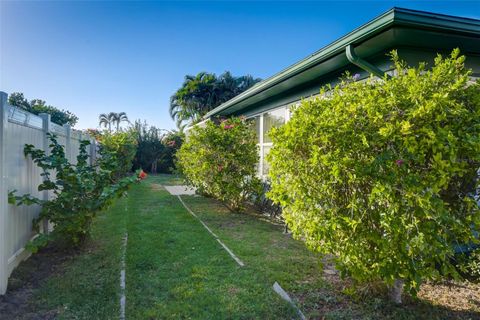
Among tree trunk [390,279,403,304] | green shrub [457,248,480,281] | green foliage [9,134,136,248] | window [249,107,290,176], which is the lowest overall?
tree trunk [390,279,403,304]

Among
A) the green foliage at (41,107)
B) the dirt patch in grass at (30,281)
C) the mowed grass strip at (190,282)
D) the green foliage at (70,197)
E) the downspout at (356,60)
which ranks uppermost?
the green foliage at (41,107)

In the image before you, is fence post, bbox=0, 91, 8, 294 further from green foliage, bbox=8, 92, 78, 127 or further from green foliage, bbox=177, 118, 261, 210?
green foliage, bbox=8, 92, 78, 127

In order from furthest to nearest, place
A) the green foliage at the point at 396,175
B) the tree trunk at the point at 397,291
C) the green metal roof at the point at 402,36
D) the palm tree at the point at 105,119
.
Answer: the palm tree at the point at 105,119
the green metal roof at the point at 402,36
the tree trunk at the point at 397,291
the green foliage at the point at 396,175

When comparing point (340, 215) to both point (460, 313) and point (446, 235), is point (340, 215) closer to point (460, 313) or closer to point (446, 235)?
point (446, 235)

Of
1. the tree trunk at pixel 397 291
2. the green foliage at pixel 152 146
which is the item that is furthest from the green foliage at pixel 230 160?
the green foliage at pixel 152 146

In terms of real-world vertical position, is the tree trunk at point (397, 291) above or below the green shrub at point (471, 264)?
below

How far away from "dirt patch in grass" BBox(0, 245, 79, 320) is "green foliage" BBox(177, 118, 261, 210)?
406 centimetres

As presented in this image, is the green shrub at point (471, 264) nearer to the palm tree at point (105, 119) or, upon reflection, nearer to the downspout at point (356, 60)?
the downspout at point (356, 60)

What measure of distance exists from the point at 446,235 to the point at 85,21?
912 centimetres

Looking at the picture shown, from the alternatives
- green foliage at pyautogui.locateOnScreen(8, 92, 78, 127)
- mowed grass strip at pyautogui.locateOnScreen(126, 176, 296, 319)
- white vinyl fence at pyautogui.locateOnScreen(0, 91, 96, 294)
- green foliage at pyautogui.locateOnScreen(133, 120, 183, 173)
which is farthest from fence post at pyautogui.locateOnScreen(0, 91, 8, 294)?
green foliage at pyautogui.locateOnScreen(8, 92, 78, 127)

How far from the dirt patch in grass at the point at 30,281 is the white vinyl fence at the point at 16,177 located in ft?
0.37

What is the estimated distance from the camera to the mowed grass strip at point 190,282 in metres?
3.01

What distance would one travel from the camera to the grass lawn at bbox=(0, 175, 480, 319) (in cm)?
300

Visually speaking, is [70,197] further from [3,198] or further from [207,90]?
[207,90]
